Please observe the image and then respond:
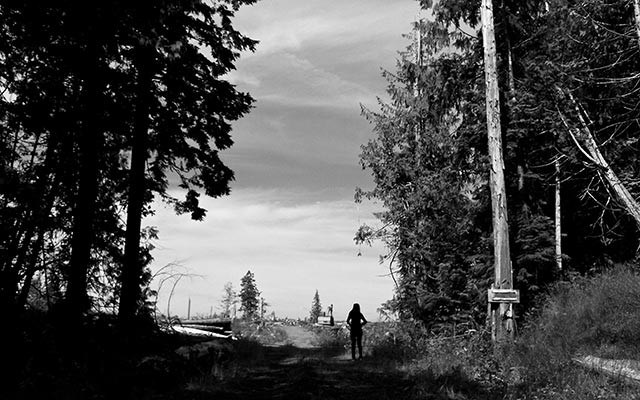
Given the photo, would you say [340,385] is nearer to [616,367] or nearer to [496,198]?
[616,367]

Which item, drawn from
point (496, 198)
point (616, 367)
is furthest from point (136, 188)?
point (616, 367)

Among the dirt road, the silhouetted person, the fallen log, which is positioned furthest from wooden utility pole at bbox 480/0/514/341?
the silhouetted person

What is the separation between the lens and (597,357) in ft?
30.6

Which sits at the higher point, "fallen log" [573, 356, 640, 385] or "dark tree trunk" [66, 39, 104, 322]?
"dark tree trunk" [66, 39, 104, 322]

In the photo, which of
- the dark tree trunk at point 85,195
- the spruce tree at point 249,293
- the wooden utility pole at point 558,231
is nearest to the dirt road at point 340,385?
the dark tree trunk at point 85,195

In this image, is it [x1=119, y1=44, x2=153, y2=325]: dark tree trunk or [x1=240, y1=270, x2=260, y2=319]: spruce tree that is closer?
[x1=119, y1=44, x2=153, y2=325]: dark tree trunk

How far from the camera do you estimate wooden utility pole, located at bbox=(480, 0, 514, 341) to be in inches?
523

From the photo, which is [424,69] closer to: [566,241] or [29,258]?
[566,241]

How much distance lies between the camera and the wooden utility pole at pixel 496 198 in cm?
1330

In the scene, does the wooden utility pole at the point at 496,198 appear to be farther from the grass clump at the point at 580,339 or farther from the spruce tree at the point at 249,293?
the spruce tree at the point at 249,293

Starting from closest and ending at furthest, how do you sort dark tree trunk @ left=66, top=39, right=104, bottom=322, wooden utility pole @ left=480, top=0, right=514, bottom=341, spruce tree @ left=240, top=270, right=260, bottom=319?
dark tree trunk @ left=66, top=39, right=104, bottom=322 → wooden utility pole @ left=480, top=0, right=514, bottom=341 → spruce tree @ left=240, top=270, right=260, bottom=319

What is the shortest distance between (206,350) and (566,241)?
13.4 meters

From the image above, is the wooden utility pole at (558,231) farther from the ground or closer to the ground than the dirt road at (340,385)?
farther from the ground

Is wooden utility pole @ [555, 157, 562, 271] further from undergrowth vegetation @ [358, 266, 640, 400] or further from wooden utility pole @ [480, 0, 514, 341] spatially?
wooden utility pole @ [480, 0, 514, 341]
